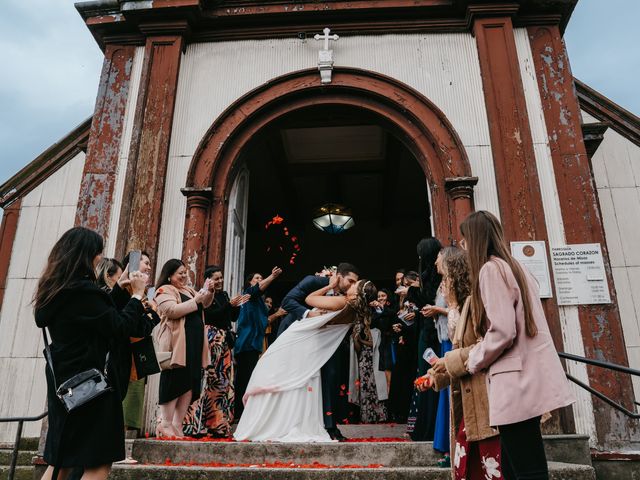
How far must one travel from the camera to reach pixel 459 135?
266 inches

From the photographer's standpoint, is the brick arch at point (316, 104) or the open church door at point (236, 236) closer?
the brick arch at point (316, 104)

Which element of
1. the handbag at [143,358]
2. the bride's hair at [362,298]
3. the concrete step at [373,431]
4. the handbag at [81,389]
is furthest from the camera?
the concrete step at [373,431]

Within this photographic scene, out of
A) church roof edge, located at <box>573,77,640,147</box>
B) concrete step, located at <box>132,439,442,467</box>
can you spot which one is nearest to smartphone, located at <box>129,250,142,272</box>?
concrete step, located at <box>132,439,442,467</box>

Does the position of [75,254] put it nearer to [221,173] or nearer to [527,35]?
[221,173]

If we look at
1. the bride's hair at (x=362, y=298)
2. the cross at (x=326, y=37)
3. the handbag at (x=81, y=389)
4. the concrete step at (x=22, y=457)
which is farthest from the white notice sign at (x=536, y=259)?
the concrete step at (x=22, y=457)

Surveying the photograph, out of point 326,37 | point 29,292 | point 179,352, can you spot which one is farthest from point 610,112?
point 29,292

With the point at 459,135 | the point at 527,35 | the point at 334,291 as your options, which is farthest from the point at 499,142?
the point at 334,291

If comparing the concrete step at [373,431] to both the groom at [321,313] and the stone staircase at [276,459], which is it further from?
the stone staircase at [276,459]

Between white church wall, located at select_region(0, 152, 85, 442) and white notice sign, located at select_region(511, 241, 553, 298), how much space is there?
582cm

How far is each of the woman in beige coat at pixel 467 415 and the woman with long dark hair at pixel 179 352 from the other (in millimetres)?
2693

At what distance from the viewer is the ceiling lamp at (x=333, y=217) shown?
1054cm

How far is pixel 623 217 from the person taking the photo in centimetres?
762

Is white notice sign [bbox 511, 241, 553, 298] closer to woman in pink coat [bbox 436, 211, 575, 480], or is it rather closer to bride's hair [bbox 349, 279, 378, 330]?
bride's hair [bbox 349, 279, 378, 330]

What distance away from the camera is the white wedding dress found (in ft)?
16.2
